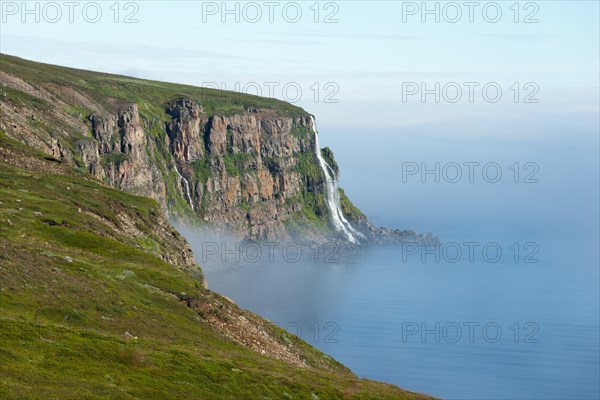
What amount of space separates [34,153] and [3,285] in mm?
55024

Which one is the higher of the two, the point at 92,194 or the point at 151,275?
the point at 92,194

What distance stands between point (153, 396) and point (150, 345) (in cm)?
999

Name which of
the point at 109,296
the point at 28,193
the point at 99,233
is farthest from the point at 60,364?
the point at 28,193

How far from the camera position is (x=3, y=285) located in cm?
6334

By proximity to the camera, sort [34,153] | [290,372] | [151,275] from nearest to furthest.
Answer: [290,372] < [151,275] < [34,153]

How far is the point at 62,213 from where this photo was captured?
9112cm

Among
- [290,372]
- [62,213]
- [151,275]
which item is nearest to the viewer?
[290,372]

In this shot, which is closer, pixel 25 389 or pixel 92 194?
pixel 25 389

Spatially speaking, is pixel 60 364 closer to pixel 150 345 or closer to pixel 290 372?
pixel 150 345

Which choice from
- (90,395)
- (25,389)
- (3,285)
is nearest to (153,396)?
(90,395)

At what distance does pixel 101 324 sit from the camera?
64.5 m

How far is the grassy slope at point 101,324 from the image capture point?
51.4 metres

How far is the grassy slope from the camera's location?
169 feet

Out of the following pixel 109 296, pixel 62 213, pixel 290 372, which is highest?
pixel 62 213
